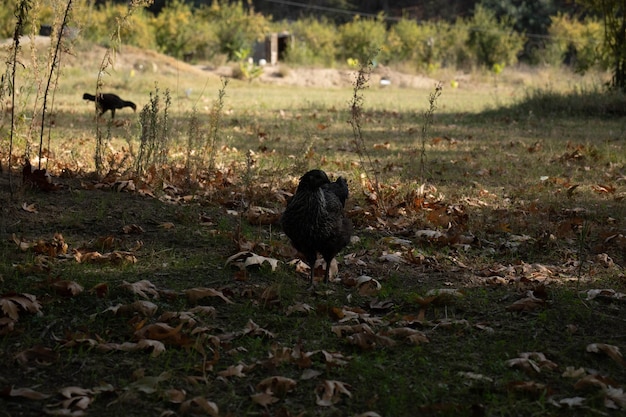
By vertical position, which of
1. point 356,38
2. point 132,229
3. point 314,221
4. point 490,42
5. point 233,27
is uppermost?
point 233,27

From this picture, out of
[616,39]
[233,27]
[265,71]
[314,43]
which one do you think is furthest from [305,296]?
[314,43]

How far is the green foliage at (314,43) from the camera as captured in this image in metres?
38.2

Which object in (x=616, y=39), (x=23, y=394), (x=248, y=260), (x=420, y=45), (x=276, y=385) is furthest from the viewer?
(x=420, y=45)

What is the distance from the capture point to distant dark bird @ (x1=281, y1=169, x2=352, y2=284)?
14.7 feet

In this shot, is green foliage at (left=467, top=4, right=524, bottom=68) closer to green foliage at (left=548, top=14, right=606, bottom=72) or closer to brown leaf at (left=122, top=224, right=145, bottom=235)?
green foliage at (left=548, top=14, right=606, bottom=72)

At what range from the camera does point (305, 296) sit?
A: 4.48 m

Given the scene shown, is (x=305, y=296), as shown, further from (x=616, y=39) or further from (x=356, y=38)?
(x=356, y=38)

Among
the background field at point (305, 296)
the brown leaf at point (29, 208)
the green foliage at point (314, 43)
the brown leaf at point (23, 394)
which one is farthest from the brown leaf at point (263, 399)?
the green foliage at point (314, 43)

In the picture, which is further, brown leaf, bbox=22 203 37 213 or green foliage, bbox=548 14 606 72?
green foliage, bbox=548 14 606 72

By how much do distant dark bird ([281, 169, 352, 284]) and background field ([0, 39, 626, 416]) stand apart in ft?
0.86

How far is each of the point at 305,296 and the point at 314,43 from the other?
38.8m

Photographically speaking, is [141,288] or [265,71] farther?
[265,71]

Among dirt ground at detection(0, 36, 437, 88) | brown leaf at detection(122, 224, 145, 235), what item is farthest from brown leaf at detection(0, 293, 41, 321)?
dirt ground at detection(0, 36, 437, 88)

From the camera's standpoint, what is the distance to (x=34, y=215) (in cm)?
535
